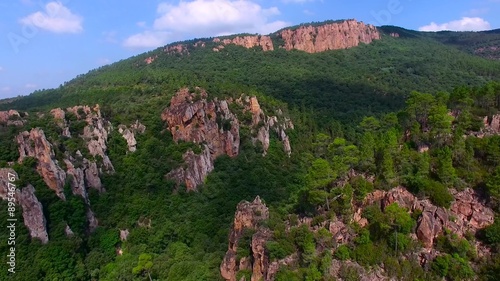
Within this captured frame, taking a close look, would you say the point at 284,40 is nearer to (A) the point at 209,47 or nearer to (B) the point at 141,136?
(A) the point at 209,47

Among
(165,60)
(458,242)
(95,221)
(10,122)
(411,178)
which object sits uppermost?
(165,60)

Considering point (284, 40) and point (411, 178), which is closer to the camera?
point (411, 178)

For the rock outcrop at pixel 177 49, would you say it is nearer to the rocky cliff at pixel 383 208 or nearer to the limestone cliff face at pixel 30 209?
the limestone cliff face at pixel 30 209

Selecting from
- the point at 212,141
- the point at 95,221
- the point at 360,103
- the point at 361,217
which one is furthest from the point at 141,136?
the point at 360,103

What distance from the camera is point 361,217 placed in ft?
110

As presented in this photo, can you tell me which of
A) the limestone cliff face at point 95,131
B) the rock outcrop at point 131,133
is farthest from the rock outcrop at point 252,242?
the rock outcrop at point 131,133

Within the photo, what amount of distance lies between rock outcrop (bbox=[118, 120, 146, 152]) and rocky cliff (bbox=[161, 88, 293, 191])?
4.44 metres

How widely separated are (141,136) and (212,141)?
37.4 feet

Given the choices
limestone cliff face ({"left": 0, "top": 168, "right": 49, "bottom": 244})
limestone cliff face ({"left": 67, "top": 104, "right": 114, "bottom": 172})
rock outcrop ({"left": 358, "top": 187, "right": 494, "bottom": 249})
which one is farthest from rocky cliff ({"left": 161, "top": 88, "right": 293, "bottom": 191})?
rock outcrop ({"left": 358, "top": 187, "right": 494, "bottom": 249})

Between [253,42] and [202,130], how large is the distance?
103208 millimetres

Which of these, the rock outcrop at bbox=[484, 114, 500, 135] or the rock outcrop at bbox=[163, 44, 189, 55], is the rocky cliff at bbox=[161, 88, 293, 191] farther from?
the rock outcrop at bbox=[163, 44, 189, 55]

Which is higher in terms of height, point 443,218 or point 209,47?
point 209,47

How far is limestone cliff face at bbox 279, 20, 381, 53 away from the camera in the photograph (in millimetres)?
159150

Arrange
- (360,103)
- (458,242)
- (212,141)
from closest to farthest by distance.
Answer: (458,242) < (212,141) < (360,103)
